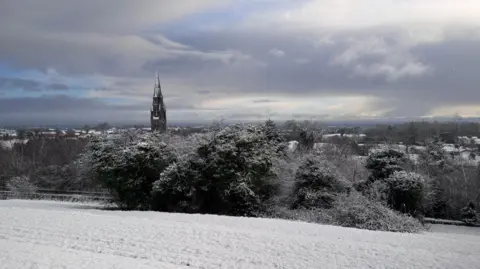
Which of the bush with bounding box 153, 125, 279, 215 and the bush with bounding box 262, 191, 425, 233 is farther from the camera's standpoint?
the bush with bounding box 153, 125, 279, 215

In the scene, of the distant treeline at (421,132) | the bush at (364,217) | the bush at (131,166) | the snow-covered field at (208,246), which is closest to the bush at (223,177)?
the bush at (131,166)

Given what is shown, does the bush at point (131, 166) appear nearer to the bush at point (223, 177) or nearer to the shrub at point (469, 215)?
the bush at point (223, 177)

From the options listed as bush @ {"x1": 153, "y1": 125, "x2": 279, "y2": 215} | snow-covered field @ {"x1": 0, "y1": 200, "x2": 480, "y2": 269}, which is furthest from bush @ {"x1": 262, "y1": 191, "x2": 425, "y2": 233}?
bush @ {"x1": 153, "y1": 125, "x2": 279, "y2": 215}

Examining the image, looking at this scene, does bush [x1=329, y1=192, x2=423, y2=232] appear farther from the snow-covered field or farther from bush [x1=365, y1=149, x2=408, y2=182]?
bush [x1=365, y1=149, x2=408, y2=182]

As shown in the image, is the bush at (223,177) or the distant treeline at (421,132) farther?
the distant treeline at (421,132)

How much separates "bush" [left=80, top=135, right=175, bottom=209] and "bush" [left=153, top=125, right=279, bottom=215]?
1522 mm

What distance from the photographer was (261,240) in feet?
46.6

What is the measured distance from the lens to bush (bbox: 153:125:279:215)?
78.5 ft

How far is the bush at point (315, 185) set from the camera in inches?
971

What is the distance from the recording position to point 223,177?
24031 millimetres

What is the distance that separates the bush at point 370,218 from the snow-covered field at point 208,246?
2228 mm

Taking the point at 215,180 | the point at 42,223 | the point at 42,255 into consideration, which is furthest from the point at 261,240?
the point at 215,180

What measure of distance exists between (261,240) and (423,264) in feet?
16.1

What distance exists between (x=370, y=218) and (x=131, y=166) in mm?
13948
